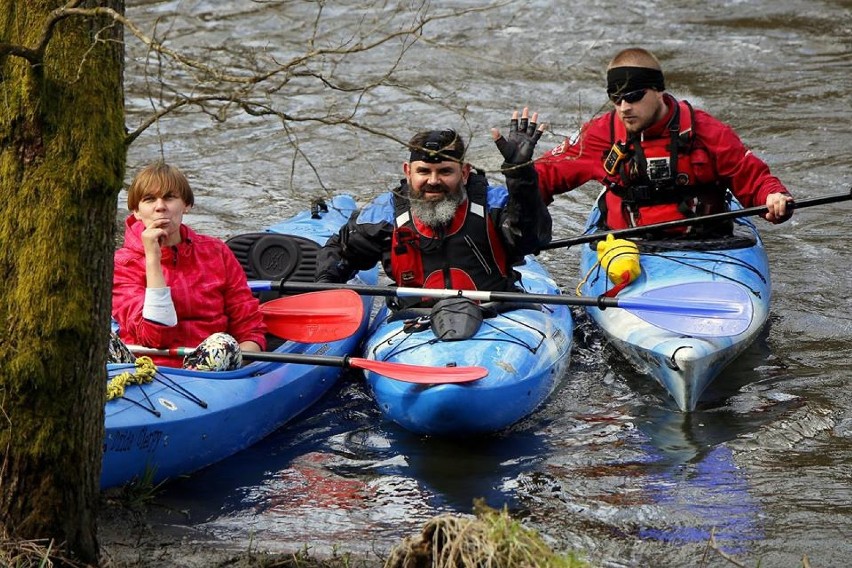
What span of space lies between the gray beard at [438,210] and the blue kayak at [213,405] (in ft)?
2.66

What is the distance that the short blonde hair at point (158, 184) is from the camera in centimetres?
488

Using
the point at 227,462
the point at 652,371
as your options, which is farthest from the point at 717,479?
the point at 227,462

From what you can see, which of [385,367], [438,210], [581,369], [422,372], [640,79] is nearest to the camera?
[422,372]

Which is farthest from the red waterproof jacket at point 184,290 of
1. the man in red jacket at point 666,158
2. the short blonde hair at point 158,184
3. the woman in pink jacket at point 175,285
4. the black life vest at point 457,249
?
the man in red jacket at point 666,158

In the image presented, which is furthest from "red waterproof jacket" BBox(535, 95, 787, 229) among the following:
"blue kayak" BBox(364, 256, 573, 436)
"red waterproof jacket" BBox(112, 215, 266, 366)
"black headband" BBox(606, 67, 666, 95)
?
"red waterproof jacket" BBox(112, 215, 266, 366)

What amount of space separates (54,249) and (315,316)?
2.62m

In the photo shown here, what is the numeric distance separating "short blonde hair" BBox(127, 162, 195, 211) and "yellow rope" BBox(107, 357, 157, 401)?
70cm

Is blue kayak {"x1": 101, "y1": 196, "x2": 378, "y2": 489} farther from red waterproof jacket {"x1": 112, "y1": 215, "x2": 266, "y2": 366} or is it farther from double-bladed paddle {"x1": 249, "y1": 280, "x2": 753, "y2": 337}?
double-bladed paddle {"x1": 249, "y1": 280, "x2": 753, "y2": 337}

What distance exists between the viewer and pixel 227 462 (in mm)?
5027

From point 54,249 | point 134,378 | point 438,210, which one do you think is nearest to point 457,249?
point 438,210

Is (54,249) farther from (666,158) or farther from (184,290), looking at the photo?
(666,158)

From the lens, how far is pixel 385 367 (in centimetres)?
509

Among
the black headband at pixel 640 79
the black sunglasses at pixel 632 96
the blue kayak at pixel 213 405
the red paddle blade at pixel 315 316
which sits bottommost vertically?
the blue kayak at pixel 213 405

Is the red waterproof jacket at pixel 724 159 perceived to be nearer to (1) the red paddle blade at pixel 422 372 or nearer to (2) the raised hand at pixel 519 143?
(2) the raised hand at pixel 519 143
